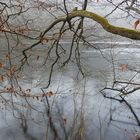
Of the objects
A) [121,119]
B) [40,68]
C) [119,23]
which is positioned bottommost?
[121,119]

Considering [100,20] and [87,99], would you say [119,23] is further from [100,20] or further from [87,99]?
[100,20]

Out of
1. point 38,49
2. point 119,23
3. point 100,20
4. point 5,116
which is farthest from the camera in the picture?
point 119,23

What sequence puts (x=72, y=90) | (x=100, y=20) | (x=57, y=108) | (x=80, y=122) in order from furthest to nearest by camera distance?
(x=72, y=90) → (x=57, y=108) → (x=80, y=122) → (x=100, y=20)

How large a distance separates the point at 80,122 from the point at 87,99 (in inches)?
75.8

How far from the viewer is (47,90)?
867 cm

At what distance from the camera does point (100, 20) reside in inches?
133

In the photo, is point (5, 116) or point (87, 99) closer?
point (5, 116)

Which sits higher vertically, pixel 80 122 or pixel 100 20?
pixel 100 20

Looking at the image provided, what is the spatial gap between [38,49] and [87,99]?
3.13 m

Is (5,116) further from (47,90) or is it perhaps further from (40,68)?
(40,68)

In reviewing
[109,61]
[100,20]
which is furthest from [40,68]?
[100,20]

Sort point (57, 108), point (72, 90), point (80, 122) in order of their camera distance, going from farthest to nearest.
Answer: point (72, 90) < point (57, 108) < point (80, 122)

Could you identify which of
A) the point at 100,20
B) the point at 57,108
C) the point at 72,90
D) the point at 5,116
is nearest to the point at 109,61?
the point at 72,90

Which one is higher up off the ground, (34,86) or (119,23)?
(119,23)
